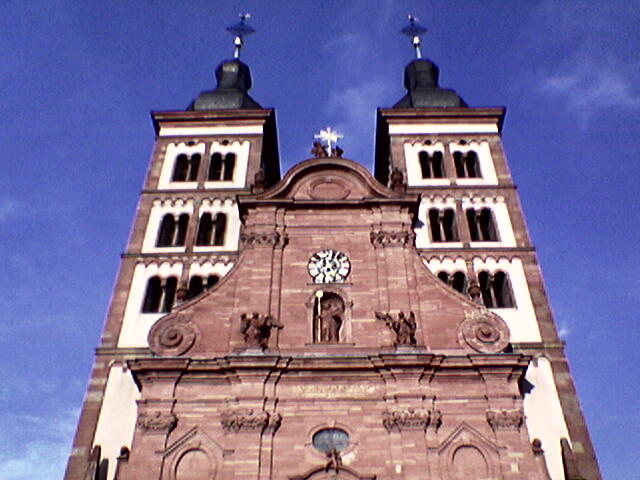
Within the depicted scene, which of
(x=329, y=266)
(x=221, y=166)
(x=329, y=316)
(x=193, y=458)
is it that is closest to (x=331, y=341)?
(x=329, y=316)

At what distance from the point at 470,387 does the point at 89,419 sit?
11.7 metres

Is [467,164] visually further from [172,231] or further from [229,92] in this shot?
[172,231]

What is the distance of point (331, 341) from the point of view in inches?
875

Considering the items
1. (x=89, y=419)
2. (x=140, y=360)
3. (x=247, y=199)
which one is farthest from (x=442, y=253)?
(x=89, y=419)

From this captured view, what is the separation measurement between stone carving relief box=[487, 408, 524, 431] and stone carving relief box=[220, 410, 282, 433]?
5.95 meters

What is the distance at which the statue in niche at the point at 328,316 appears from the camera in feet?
73.6

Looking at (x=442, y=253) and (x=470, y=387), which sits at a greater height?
(x=442, y=253)

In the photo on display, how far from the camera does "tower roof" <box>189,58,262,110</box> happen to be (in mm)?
35312

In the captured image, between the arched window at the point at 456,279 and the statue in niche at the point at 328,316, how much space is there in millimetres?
5365

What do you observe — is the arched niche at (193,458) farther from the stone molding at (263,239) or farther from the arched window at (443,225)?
the arched window at (443,225)

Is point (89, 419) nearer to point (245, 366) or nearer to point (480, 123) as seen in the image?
point (245, 366)

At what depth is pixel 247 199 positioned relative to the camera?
2583cm

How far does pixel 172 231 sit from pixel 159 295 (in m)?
3.60

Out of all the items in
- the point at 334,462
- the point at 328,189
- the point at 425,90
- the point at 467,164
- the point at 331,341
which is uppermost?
the point at 425,90
